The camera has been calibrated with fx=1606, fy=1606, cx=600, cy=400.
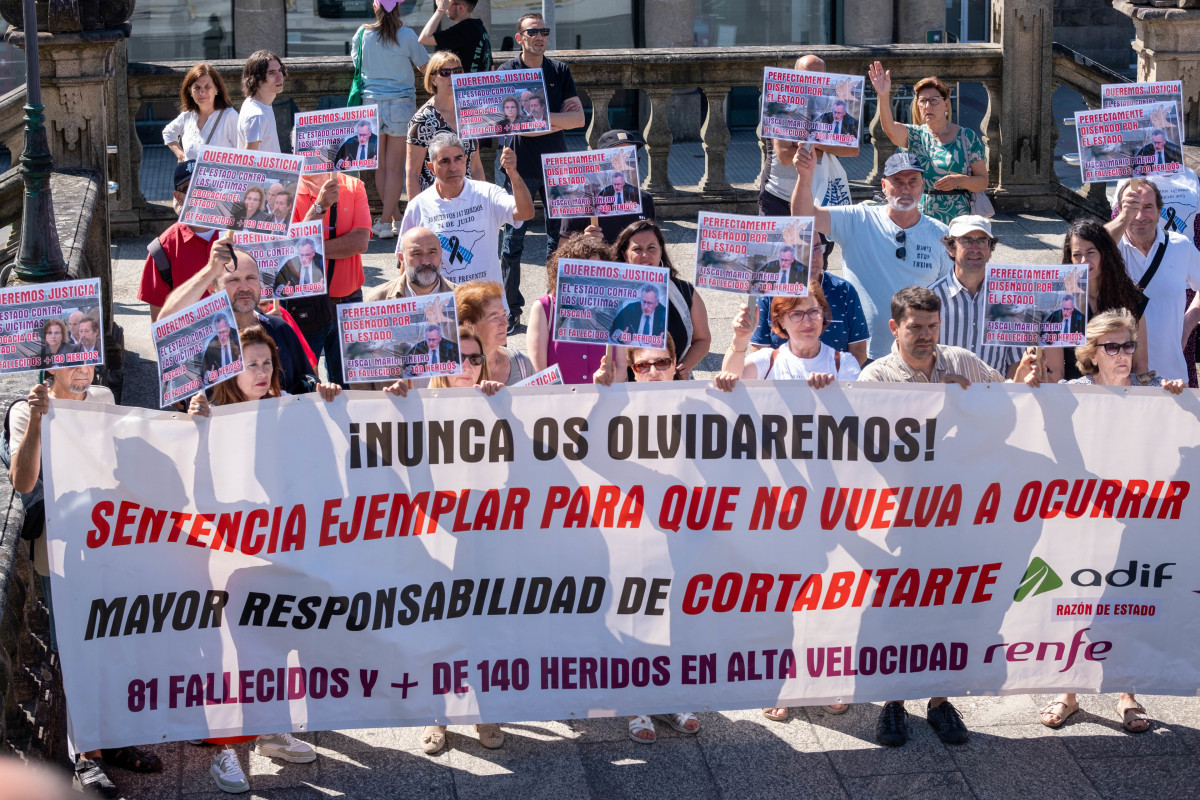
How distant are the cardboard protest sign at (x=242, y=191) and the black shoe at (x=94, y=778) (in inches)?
87.9

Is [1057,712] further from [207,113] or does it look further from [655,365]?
[207,113]

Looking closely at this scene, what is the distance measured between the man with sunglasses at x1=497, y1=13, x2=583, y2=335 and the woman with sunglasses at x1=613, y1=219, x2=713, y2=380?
2.18 m

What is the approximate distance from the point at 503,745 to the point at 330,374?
5.67 feet

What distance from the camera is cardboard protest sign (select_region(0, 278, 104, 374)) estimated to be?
208 inches

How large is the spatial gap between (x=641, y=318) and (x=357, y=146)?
237 cm

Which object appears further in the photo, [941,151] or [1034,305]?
[941,151]

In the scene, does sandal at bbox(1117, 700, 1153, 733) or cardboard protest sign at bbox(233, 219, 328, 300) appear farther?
cardboard protest sign at bbox(233, 219, 328, 300)

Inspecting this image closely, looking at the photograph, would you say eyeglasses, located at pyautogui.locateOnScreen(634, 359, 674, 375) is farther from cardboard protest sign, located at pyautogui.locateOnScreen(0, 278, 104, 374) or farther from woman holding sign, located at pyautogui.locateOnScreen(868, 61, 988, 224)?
woman holding sign, located at pyautogui.locateOnScreen(868, 61, 988, 224)

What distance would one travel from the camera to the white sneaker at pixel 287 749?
5.70 metres

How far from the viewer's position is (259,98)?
9.40 metres

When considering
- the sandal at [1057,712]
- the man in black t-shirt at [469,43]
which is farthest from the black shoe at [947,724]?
the man in black t-shirt at [469,43]

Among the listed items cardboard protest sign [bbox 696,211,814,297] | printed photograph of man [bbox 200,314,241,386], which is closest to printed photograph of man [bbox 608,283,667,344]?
cardboard protest sign [bbox 696,211,814,297]

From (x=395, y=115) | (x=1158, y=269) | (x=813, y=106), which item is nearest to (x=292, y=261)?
(x=813, y=106)

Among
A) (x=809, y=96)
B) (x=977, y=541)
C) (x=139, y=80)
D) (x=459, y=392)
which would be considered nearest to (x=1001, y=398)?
(x=977, y=541)
